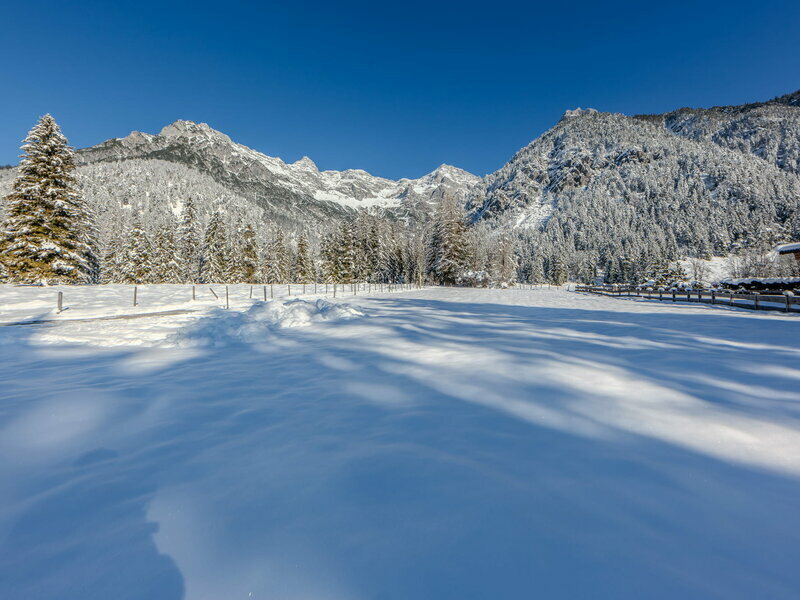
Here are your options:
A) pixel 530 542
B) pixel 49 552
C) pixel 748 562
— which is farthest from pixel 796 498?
pixel 49 552

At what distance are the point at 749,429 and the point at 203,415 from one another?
5830mm

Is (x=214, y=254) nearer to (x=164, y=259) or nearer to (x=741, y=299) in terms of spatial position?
(x=164, y=259)

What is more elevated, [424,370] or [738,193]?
[738,193]

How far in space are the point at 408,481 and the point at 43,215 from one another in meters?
31.5

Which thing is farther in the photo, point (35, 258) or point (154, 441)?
point (35, 258)

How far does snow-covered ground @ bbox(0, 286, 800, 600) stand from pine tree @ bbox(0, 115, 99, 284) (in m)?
23.6

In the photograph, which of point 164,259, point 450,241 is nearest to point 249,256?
point 164,259

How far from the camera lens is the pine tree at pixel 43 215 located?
21.7 m

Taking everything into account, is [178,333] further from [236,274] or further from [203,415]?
[236,274]

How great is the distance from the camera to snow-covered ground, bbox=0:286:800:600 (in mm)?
1762

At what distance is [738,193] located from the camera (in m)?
146

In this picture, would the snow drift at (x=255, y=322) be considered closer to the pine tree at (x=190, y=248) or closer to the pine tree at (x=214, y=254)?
the pine tree at (x=214, y=254)

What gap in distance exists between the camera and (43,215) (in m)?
22.1

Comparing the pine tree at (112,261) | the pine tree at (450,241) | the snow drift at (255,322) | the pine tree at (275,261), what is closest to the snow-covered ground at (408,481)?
the snow drift at (255,322)
